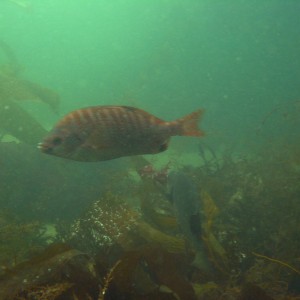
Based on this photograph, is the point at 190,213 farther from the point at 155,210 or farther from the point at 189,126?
the point at 155,210

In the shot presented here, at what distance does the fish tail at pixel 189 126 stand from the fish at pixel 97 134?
1.46 ft

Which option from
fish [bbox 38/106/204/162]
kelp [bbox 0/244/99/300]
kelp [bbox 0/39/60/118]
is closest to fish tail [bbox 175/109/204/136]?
fish [bbox 38/106/204/162]

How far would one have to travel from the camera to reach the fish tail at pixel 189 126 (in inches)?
144

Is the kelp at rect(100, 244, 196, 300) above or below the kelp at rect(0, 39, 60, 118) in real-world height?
below

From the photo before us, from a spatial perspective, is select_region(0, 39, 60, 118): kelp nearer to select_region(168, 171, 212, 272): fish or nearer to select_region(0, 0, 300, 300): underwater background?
select_region(0, 0, 300, 300): underwater background

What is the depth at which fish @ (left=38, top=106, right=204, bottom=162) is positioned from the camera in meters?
3.23

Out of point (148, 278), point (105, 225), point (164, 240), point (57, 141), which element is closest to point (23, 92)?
point (105, 225)

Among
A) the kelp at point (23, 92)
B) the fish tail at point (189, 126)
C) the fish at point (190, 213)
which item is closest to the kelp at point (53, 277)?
the fish at point (190, 213)

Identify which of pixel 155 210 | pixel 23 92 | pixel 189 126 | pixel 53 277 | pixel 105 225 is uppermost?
pixel 23 92

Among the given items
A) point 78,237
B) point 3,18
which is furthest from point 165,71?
point 3,18

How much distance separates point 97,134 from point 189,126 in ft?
3.65

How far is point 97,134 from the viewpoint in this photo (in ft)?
10.5

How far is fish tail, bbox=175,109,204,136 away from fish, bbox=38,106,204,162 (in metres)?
0.45

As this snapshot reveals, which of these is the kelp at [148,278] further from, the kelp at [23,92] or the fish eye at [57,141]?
the kelp at [23,92]
